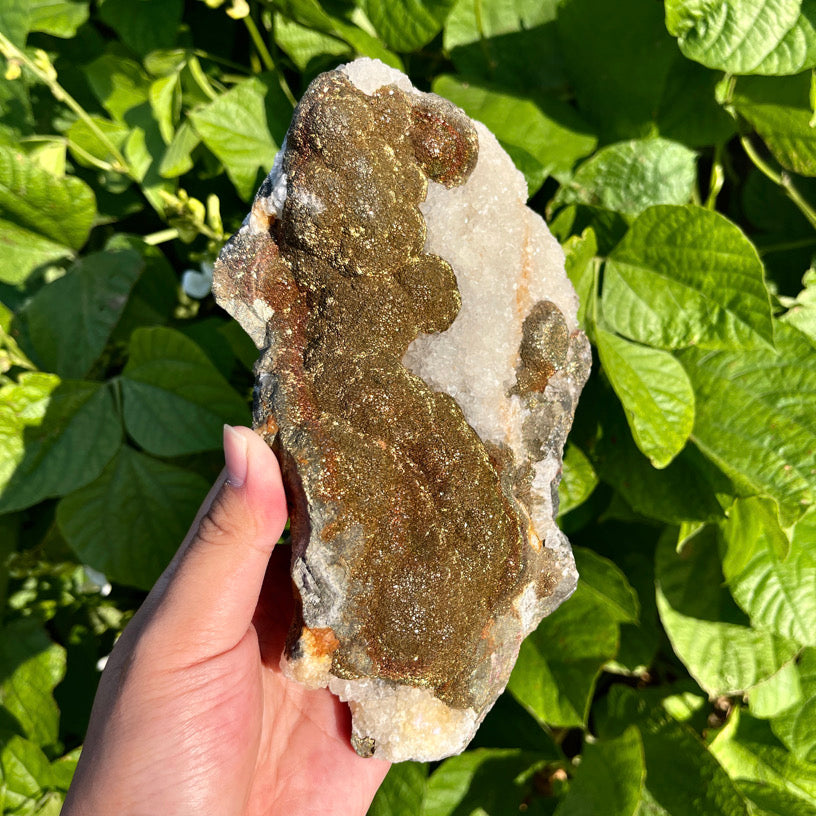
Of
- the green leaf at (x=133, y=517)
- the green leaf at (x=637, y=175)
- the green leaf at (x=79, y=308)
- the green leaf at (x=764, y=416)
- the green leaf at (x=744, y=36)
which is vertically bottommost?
the green leaf at (x=133, y=517)

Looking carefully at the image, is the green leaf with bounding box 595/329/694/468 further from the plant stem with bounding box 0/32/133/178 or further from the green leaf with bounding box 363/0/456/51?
the plant stem with bounding box 0/32/133/178

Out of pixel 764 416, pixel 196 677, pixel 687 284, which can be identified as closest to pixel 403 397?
pixel 196 677

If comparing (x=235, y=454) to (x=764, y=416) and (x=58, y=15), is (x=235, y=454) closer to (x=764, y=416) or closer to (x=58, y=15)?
(x=764, y=416)

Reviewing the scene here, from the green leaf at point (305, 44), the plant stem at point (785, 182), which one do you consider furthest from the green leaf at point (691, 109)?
the green leaf at point (305, 44)

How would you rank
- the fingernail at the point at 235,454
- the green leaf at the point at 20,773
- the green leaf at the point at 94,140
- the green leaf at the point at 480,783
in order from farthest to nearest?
the green leaf at the point at 94,140 → the green leaf at the point at 480,783 → the green leaf at the point at 20,773 → the fingernail at the point at 235,454

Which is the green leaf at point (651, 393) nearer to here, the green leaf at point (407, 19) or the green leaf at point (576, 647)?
the green leaf at point (576, 647)

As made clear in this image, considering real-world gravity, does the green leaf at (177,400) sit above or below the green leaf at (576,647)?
above

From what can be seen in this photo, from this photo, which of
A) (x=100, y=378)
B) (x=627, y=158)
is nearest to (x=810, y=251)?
(x=627, y=158)
